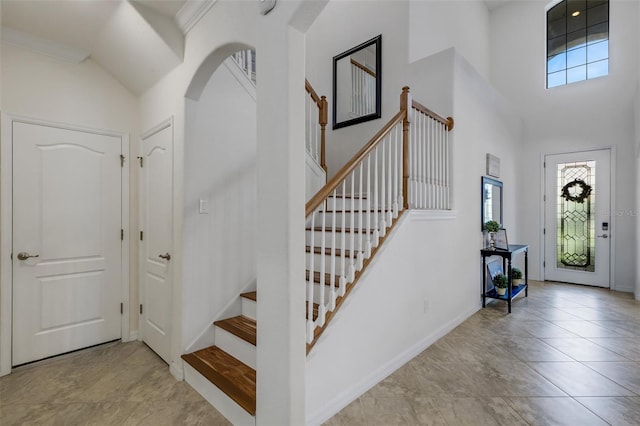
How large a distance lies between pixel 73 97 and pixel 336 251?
2725 mm

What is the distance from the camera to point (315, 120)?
3.73 meters

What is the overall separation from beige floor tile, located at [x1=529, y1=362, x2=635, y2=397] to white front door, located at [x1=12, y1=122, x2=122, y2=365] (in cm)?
381

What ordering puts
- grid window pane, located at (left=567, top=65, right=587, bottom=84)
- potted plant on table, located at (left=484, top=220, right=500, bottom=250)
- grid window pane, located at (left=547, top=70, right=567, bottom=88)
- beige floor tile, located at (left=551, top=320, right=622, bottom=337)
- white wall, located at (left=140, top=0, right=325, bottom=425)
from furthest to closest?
1. grid window pane, located at (left=547, top=70, right=567, bottom=88)
2. grid window pane, located at (left=567, top=65, right=587, bottom=84)
3. potted plant on table, located at (left=484, top=220, right=500, bottom=250)
4. beige floor tile, located at (left=551, top=320, right=622, bottom=337)
5. white wall, located at (left=140, top=0, right=325, bottom=425)

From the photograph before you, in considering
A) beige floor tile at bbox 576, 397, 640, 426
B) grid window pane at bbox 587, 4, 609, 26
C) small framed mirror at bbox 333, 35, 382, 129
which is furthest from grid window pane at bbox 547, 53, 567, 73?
beige floor tile at bbox 576, 397, 640, 426

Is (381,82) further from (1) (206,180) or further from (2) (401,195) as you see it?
(1) (206,180)

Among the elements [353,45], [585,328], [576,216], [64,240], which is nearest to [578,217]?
[576,216]

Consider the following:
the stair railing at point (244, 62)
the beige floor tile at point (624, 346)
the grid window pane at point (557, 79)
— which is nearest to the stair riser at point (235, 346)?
the stair railing at point (244, 62)

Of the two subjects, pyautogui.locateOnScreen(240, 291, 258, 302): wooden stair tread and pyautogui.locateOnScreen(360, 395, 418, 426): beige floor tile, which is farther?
pyautogui.locateOnScreen(240, 291, 258, 302): wooden stair tread

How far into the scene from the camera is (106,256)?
9.95 ft

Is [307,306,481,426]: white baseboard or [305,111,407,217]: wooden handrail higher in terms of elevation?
[305,111,407,217]: wooden handrail

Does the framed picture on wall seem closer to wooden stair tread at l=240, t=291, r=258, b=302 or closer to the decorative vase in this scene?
the decorative vase

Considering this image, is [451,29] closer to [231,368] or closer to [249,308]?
[249,308]

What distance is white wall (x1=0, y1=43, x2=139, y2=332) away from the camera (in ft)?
8.45

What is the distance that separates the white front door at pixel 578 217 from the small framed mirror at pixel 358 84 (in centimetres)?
360
